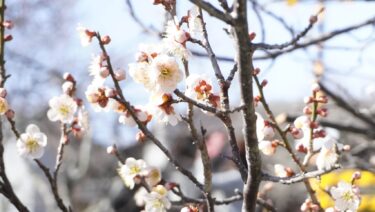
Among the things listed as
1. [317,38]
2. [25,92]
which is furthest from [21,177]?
[317,38]

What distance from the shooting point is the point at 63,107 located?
1655 mm

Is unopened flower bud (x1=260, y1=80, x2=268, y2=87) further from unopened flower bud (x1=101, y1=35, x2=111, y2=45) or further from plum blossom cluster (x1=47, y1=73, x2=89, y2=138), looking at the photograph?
plum blossom cluster (x1=47, y1=73, x2=89, y2=138)

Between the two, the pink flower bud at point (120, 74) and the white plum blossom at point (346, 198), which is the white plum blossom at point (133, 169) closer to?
the pink flower bud at point (120, 74)

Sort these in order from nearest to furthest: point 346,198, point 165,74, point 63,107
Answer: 1. point 165,74
2. point 346,198
3. point 63,107

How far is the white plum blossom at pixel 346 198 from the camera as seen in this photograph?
142 centimetres

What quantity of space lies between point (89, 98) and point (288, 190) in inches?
377

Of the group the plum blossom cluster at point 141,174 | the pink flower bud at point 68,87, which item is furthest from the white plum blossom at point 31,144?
the plum blossom cluster at point 141,174

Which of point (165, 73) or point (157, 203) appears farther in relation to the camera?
point (157, 203)

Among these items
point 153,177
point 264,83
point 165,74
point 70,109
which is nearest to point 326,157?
point 264,83

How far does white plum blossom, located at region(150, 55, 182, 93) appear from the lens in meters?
1.19

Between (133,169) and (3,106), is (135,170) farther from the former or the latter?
(3,106)

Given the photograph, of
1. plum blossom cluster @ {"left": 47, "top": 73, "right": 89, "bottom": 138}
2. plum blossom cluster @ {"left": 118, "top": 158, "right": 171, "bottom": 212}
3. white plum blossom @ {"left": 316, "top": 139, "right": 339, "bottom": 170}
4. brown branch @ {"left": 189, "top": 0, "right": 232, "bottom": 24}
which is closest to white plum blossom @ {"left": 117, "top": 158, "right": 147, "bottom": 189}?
plum blossom cluster @ {"left": 118, "top": 158, "right": 171, "bottom": 212}

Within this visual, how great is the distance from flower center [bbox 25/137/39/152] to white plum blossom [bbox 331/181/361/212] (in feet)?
2.82

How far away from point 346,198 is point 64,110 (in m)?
0.83
